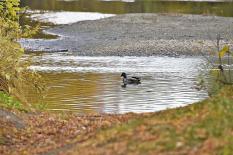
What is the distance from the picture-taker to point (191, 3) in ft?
279

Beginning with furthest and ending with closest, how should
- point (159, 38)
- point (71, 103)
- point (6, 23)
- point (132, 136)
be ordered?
point (159, 38) < point (71, 103) < point (6, 23) < point (132, 136)

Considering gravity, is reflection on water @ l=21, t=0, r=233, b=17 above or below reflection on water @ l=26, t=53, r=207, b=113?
above

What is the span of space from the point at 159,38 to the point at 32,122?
1256 inches

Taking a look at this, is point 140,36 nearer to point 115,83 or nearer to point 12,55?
point 115,83

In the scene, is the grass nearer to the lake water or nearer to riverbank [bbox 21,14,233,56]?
the lake water

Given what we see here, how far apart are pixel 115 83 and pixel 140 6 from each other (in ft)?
159

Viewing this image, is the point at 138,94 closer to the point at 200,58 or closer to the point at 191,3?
the point at 200,58

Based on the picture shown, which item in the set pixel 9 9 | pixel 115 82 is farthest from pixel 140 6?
pixel 9 9

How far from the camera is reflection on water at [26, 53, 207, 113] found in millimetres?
27516

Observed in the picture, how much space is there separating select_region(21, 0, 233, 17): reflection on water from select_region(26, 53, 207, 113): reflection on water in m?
30.6

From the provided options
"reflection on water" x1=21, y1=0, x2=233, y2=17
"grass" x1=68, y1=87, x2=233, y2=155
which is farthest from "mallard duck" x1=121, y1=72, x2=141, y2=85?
"reflection on water" x1=21, y1=0, x2=233, y2=17

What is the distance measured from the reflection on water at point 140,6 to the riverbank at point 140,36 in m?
9.21

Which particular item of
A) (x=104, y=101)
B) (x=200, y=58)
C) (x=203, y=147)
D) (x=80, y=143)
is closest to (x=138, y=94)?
(x=104, y=101)

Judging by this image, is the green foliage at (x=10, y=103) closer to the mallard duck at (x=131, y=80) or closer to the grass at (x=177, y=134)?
the grass at (x=177, y=134)
